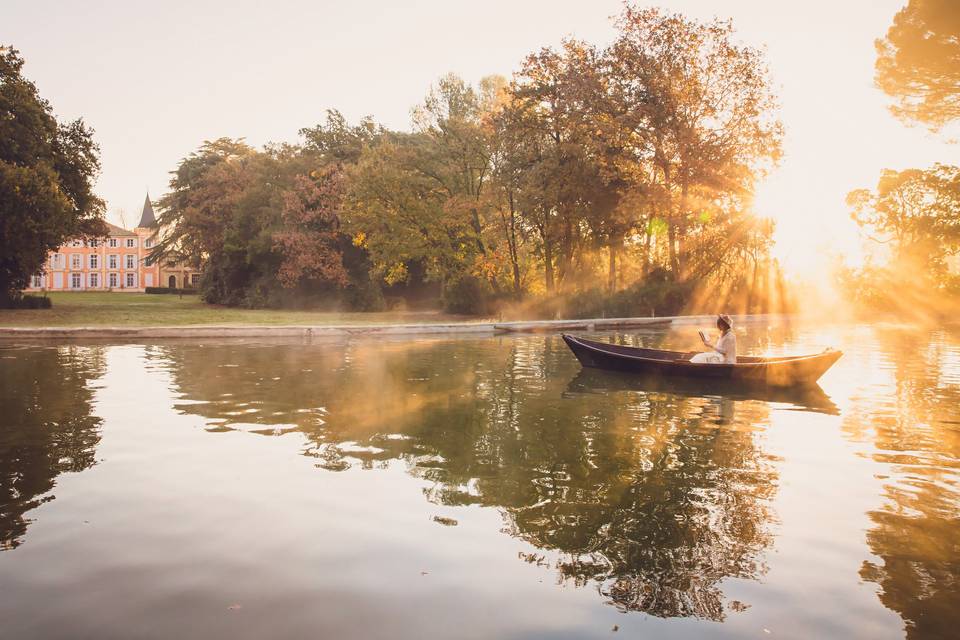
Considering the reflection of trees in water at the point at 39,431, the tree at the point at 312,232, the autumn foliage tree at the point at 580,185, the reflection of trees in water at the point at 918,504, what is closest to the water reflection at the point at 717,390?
the reflection of trees in water at the point at 918,504

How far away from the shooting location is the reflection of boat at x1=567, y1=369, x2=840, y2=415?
12.1 m

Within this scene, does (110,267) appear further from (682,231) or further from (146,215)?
(682,231)

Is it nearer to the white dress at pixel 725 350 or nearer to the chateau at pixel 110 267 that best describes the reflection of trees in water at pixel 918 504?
the white dress at pixel 725 350

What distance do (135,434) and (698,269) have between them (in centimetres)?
3039

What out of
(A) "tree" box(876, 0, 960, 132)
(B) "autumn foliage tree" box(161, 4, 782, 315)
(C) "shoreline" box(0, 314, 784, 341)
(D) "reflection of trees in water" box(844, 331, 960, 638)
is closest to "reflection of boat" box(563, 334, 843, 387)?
(D) "reflection of trees in water" box(844, 331, 960, 638)

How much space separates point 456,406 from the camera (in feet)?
36.4

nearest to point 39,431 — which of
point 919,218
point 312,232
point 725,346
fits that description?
point 725,346

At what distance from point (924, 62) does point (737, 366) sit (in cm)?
2813

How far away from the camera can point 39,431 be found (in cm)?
896

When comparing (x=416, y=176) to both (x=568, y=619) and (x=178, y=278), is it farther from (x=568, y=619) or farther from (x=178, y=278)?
(x=178, y=278)

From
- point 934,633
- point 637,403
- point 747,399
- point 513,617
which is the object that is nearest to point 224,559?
point 513,617

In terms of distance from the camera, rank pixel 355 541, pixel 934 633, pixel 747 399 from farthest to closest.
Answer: pixel 747 399
pixel 355 541
pixel 934 633

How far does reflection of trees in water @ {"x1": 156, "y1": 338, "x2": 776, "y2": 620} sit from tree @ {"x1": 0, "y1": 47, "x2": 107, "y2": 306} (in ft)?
64.0

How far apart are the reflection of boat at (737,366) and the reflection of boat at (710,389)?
0.15 m
